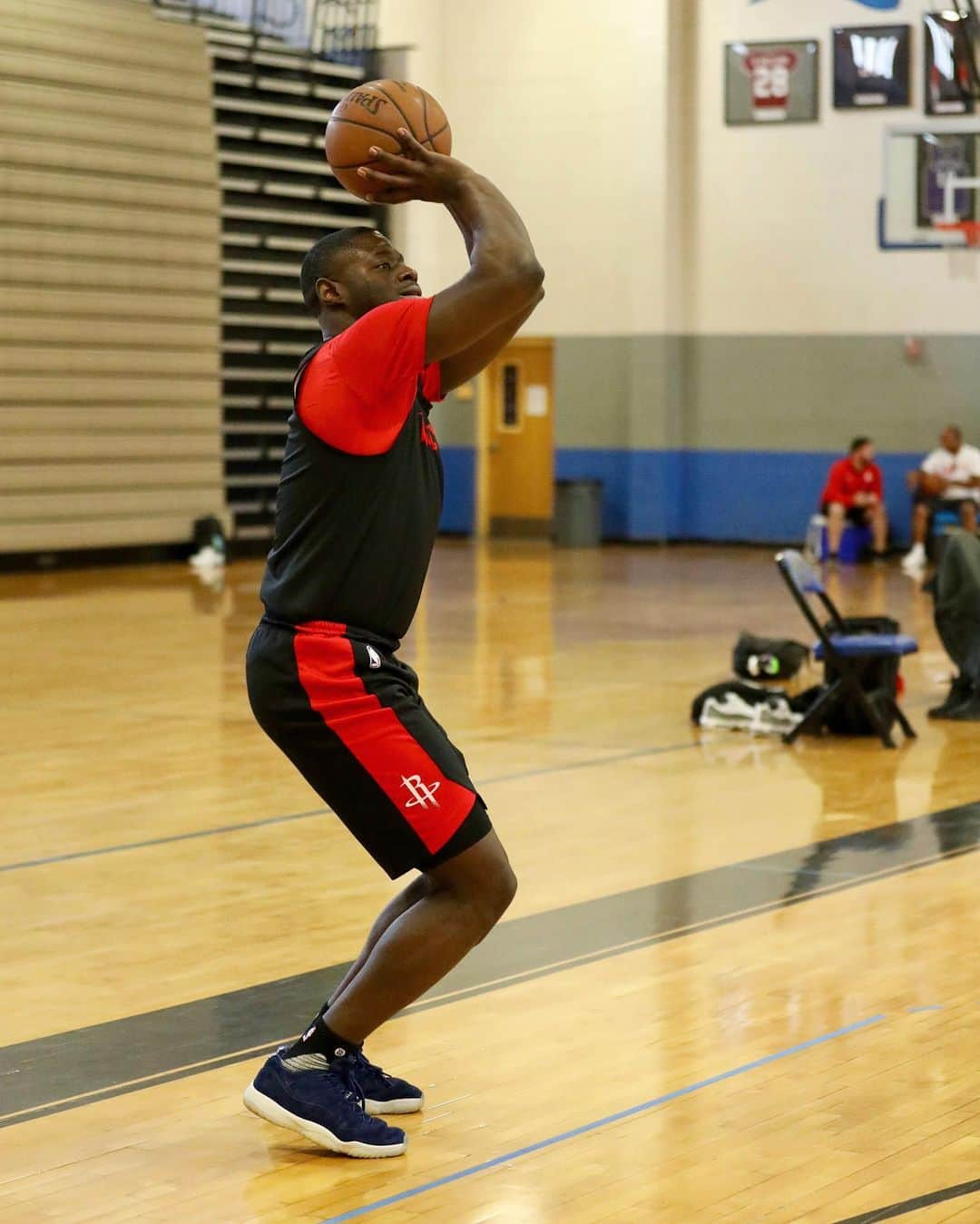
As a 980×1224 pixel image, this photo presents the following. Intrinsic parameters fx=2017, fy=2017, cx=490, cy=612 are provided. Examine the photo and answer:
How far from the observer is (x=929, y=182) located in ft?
71.0

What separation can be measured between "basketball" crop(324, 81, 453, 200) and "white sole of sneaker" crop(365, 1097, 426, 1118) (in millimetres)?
1819

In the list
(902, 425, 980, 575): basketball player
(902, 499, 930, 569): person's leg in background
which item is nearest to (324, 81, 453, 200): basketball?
(902, 499, 930, 569): person's leg in background

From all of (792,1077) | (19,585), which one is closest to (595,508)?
(19,585)

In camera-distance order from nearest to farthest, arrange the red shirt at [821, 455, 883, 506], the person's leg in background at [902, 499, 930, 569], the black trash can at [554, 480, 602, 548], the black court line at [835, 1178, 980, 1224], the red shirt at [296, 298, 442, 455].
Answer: the black court line at [835, 1178, 980, 1224], the red shirt at [296, 298, 442, 455], the person's leg in background at [902, 499, 930, 569], the red shirt at [821, 455, 883, 506], the black trash can at [554, 480, 602, 548]

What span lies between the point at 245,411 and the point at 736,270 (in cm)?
595

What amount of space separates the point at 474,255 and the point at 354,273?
31 cm

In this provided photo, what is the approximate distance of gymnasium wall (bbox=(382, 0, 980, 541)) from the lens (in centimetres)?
2236

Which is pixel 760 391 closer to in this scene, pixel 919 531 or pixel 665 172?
pixel 665 172

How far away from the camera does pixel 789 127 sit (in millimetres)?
22625

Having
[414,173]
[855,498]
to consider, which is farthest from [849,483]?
[414,173]

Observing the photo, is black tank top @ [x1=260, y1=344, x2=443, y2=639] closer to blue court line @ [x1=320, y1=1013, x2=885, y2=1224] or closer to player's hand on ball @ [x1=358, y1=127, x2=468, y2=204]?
player's hand on ball @ [x1=358, y1=127, x2=468, y2=204]

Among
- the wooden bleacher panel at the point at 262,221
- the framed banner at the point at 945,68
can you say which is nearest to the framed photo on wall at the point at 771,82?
the framed banner at the point at 945,68

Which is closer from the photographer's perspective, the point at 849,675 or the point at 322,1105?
the point at 322,1105

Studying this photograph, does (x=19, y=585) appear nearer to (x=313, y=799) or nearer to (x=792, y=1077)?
(x=313, y=799)
